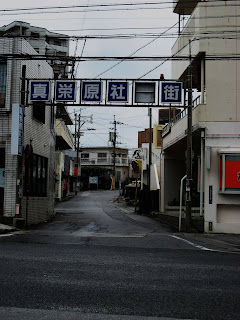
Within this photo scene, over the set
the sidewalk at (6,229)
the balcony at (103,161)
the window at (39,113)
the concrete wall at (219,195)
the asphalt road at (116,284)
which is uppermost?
the balcony at (103,161)

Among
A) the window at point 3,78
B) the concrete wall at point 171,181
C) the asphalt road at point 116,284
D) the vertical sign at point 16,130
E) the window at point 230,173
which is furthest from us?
the concrete wall at point 171,181

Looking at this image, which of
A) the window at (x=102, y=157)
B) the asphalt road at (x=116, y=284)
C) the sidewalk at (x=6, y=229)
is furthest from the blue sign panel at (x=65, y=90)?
the window at (x=102, y=157)

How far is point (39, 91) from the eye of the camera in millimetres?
17828

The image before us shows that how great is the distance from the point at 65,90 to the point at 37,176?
6.26 meters

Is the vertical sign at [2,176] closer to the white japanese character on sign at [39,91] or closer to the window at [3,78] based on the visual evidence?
the window at [3,78]

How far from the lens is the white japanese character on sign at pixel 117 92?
17516 mm

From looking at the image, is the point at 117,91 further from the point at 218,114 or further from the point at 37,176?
the point at 37,176

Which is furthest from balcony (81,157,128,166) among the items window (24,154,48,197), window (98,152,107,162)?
window (24,154,48,197)

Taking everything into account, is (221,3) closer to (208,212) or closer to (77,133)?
(208,212)

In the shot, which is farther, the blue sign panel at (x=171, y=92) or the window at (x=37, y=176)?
the window at (x=37, y=176)

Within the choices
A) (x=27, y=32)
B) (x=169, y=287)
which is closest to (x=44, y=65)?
(x=169, y=287)

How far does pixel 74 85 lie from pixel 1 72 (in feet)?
11.6

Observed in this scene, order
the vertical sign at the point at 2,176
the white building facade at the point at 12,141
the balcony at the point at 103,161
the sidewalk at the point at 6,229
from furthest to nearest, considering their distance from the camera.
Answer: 1. the balcony at the point at 103,161
2. the vertical sign at the point at 2,176
3. the white building facade at the point at 12,141
4. the sidewalk at the point at 6,229

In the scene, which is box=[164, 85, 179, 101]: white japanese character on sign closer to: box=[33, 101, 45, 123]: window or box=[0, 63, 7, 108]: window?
box=[0, 63, 7, 108]: window
